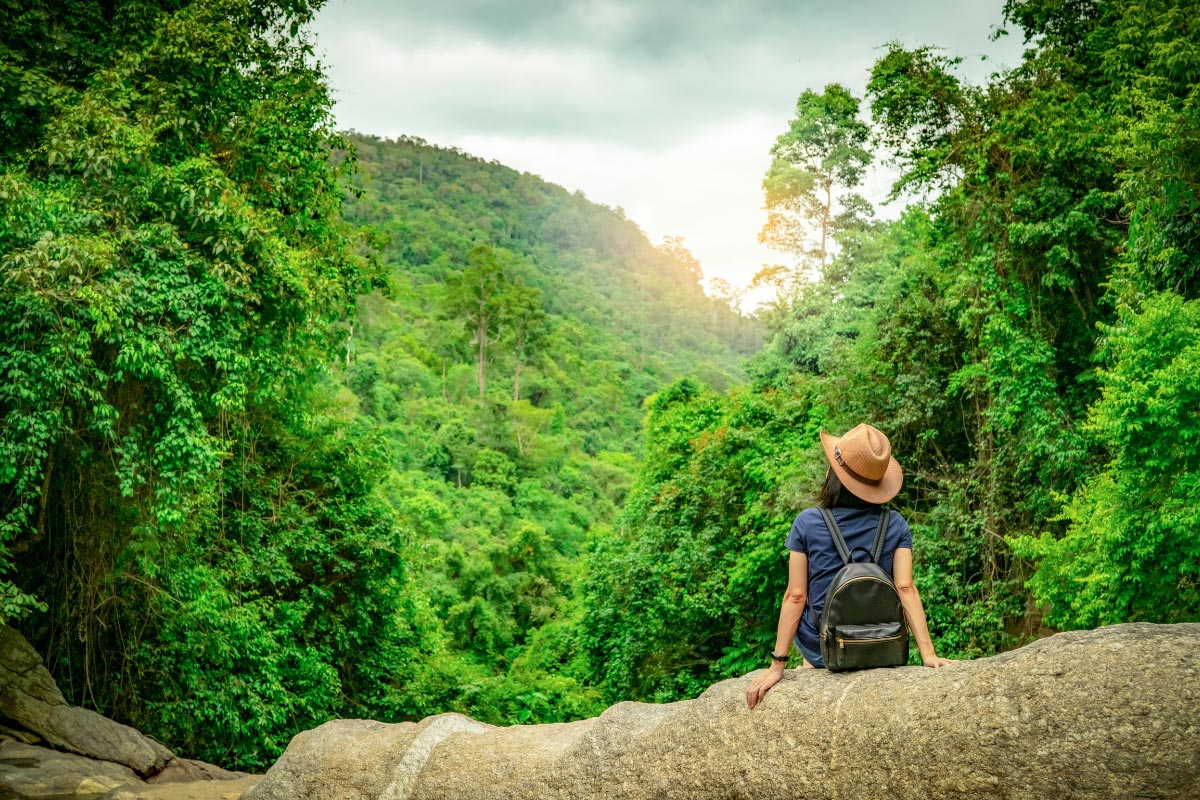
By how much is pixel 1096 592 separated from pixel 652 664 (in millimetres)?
10565

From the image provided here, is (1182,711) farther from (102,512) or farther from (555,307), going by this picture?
(555,307)

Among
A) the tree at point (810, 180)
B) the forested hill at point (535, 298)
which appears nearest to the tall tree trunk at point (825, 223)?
the tree at point (810, 180)

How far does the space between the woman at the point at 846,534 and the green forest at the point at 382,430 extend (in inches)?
204

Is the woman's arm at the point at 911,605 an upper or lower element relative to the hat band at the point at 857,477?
lower

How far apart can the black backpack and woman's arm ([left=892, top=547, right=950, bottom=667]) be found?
4 cm

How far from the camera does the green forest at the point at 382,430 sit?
8.27 meters

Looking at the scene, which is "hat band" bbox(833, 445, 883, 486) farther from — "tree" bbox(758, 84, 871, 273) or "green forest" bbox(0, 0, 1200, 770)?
"tree" bbox(758, 84, 871, 273)

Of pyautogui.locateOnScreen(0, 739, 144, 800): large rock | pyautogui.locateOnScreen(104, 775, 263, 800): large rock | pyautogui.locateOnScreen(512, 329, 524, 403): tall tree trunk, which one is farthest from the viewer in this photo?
pyautogui.locateOnScreen(512, 329, 524, 403): tall tree trunk

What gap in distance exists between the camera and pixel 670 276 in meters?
99.4

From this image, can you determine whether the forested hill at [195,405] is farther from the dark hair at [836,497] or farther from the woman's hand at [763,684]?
the dark hair at [836,497]

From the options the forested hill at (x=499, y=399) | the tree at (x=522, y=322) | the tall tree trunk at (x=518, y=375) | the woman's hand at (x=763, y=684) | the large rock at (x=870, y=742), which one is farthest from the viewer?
the tree at (x=522, y=322)

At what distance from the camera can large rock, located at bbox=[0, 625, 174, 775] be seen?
825 centimetres

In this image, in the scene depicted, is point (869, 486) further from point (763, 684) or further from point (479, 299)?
point (479, 299)

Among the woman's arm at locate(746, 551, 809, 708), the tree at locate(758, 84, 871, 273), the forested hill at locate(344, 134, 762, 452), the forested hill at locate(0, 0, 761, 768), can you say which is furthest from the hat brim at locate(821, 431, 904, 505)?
the tree at locate(758, 84, 871, 273)
